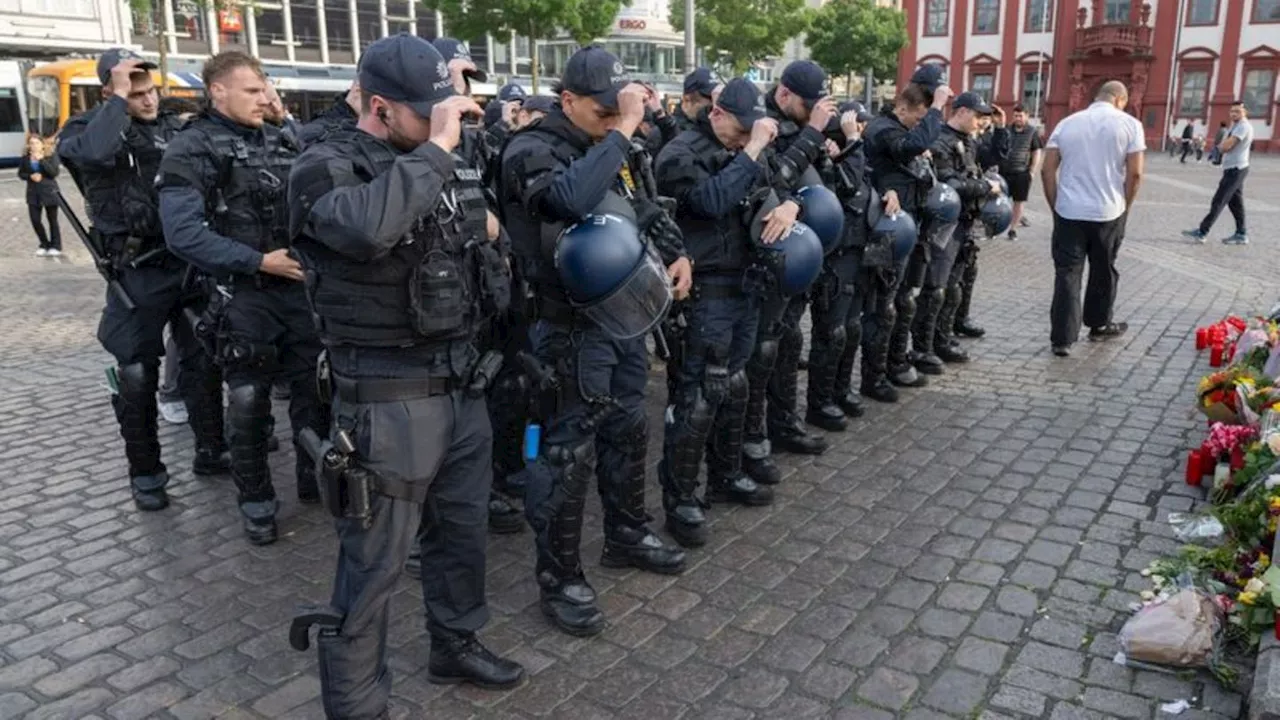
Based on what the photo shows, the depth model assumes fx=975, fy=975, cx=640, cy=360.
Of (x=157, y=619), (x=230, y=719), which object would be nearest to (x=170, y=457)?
(x=157, y=619)

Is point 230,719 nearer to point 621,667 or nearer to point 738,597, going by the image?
point 621,667

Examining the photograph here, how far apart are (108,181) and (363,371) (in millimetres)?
2892

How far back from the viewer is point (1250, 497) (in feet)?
14.2

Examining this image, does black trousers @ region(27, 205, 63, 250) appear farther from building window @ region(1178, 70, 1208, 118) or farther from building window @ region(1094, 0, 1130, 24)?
building window @ region(1178, 70, 1208, 118)

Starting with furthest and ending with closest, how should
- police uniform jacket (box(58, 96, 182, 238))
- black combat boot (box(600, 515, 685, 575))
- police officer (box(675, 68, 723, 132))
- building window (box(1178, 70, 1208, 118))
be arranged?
building window (box(1178, 70, 1208, 118)) < police officer (box(675, 68, 723, 132)) < police uniform jacket (box(58, 96, 182, 238)) < black combat boot (box(600, 515, 685, 575))

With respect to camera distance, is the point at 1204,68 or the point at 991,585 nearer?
the point at 991,585

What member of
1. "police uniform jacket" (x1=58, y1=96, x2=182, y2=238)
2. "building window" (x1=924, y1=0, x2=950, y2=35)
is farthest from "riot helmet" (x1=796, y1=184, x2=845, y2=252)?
"building window" (x1=924, y1=0, x2=950, y2=35)

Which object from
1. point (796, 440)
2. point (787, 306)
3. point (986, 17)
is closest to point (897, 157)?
point (787, 306)

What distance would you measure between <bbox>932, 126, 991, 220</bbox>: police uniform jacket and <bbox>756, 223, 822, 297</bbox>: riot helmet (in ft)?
8.59

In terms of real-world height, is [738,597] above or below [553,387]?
below

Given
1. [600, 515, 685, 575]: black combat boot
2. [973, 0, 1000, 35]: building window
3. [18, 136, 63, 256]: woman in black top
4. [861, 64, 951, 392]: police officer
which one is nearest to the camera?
[600, 515, 685, 575]: black combat boot

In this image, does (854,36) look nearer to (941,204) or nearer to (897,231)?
(941,204)

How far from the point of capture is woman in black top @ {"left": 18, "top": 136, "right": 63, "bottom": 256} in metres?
13.3

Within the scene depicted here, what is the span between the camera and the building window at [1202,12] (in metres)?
46.1
